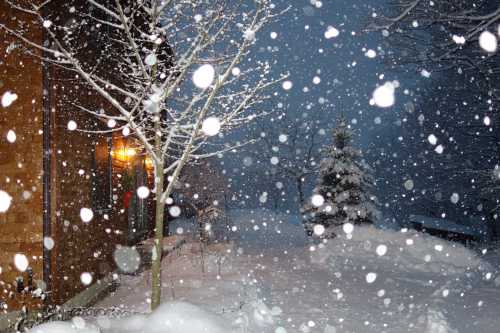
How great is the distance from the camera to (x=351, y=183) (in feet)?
63.2

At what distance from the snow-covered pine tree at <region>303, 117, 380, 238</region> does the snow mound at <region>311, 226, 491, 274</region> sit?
231cm

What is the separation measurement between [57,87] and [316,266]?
9.21 meters

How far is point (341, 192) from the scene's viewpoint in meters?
19.3

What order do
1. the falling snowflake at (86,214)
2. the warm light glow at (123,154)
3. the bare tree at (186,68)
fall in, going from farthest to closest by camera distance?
the warm light glow at (123,154) < the falling snowflake at (86,214) < the bare tree at (186,68)

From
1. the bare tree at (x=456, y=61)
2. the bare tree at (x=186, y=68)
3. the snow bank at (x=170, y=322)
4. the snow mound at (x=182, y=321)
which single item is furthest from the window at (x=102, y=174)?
the bare tree at (x=456, y=61)

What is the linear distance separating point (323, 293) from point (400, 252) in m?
6.16

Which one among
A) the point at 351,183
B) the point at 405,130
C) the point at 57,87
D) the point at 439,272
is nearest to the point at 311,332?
the point at 57,87

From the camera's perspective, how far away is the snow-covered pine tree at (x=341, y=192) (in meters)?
18.8

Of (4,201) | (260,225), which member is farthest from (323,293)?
(260,225)

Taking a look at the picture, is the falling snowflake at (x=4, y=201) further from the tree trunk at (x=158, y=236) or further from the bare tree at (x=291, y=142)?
the bare tree at (x=291, y=142)

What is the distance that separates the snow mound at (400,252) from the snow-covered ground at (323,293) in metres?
0.03

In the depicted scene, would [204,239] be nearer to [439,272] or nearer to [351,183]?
[439,272]

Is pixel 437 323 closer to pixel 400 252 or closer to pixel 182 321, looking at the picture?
pixel 182 321

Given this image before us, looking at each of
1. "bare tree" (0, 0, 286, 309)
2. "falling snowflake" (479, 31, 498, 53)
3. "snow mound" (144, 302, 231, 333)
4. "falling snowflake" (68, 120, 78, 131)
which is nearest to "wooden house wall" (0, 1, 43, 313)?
"bare tree" (0, 0, 286, 309)
